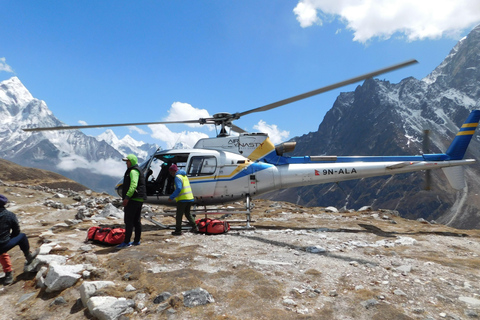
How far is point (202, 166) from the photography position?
37.4 feet

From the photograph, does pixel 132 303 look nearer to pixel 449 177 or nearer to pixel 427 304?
pixel 427 304

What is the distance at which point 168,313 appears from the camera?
3.76 metres

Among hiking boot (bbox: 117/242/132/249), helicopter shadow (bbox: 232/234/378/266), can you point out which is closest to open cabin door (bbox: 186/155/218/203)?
helicopter shadow (bbox: 232/234/378/266)

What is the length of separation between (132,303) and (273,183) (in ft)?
28.2

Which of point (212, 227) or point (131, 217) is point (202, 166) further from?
point (131, 217)

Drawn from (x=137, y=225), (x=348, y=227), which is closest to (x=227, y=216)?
(x=348, y=227)

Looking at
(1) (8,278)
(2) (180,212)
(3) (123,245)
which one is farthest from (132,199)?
(1) (8,278)

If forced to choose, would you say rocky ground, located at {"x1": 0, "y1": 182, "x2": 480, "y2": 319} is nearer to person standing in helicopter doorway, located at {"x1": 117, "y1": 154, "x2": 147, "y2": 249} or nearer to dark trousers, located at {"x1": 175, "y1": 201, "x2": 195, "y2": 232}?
person standing in helicopter doorway, located at {"x1": 117, "y1": 154, "x2": 147, "y2": 249}

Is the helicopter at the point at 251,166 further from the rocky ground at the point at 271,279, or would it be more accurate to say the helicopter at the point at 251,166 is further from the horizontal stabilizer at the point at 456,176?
the rocky ground at the point at 271,279

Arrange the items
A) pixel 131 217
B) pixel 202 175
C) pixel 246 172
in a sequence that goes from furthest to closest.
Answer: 1. pixel 246 172
2. pixel 202 175
3. pixel 131 217

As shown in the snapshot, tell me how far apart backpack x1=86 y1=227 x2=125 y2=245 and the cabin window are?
13.9 ft

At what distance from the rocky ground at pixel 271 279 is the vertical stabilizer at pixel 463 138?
6009mm

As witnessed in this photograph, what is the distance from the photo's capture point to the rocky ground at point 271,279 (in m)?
3.88

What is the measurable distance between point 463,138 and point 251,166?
400 inches
